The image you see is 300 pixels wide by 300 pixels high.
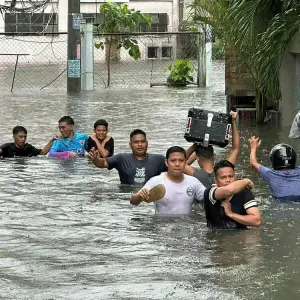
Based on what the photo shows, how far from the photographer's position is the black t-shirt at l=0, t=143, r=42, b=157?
670 inches

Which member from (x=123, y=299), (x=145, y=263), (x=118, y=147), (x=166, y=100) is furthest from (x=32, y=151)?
(x=166, y=100)

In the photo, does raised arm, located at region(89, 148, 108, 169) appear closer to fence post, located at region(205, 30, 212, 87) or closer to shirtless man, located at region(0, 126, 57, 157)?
shirtless man, located at region(0, 126, 57, 157)

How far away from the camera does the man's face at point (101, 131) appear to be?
1595cm

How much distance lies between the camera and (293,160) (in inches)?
476

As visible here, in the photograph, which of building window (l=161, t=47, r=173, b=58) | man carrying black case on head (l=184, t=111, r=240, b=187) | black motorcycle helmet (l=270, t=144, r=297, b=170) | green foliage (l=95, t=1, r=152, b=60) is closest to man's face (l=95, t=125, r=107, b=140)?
man carrying black case on head (l=184, t=111, r=240, b=187)

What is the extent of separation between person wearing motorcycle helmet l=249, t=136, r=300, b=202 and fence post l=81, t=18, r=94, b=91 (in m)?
20.5

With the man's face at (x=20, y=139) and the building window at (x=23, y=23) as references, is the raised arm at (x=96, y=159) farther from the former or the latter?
the building window at (x=23, y=23)

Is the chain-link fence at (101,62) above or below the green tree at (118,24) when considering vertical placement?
below

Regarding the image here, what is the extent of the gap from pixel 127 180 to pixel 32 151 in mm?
3670

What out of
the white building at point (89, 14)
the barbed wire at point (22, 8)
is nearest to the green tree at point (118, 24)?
the barbed wire at point (22, 8)

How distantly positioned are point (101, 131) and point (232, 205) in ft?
19.4

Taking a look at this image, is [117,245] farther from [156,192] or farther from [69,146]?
[69,146]

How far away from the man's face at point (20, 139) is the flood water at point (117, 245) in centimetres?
29

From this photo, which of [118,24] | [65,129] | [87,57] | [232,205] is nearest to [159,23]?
[118,24]
